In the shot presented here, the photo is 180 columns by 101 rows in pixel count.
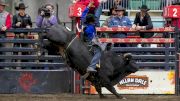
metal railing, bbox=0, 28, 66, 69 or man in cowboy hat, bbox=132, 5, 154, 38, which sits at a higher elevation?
man in cowboy hat, bbox=132, 5, 154, 38

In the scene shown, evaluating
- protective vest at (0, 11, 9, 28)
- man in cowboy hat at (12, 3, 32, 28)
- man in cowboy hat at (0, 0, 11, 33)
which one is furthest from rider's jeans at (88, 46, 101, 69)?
protective vest at (0, 11, 9, 28)

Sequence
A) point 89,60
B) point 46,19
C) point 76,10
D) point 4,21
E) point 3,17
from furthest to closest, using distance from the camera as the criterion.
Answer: point 46,19 → point 3,17 → point 4,21 → point 76,10 → point 89,60

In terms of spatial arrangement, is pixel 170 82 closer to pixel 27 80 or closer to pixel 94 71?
pixel 94 71

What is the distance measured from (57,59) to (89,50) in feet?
4.10

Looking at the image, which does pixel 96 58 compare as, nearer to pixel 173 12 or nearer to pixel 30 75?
pixel 30 75

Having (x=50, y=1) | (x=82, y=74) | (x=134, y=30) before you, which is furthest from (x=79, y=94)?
(x=50, y=1)

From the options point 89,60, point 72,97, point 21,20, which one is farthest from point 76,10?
point 72,97

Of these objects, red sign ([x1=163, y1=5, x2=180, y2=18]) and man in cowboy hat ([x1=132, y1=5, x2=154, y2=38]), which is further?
red sign ([x1=163, y1=5, x2=180, y2=18])

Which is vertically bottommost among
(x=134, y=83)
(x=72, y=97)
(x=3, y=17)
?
(x=72, y=97)

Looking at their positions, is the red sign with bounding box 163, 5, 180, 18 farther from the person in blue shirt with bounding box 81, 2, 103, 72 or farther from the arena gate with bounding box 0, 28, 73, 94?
the arena gate with bounding box 0, 28, 73, 94

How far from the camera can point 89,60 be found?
47.3 feet

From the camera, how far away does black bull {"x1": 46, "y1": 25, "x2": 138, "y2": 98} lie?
47.4ft

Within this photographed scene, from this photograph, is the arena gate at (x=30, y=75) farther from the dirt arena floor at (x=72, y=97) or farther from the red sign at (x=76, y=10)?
the red sign at (x=76, y=10)

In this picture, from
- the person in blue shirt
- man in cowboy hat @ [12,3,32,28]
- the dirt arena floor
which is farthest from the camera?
man in cowboy hat @ [12,3,32,28]
